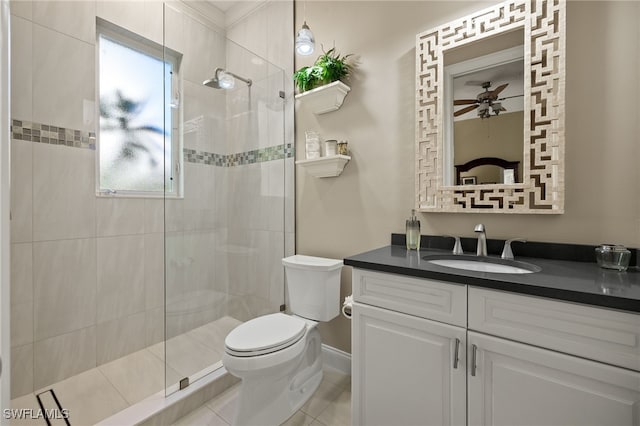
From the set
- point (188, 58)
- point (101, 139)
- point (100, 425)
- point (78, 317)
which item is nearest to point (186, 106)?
point (188, 58)

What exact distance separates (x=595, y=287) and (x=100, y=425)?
213 cm

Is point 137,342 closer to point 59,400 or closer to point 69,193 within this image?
point 59,400

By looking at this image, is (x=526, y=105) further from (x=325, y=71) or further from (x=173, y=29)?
(x=173, y=29)

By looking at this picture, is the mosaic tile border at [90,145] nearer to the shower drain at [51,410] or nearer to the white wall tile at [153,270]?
the white wall tile at [153,270]

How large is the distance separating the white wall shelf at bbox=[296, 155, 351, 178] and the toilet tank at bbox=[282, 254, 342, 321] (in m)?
0.60

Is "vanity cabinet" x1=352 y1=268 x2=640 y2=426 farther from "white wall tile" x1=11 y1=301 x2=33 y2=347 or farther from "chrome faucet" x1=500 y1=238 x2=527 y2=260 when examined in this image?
"white wall tile" x1=11 y1=301 x2=33 y2=347

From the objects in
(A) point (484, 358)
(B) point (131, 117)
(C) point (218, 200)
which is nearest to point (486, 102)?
(A) point (484, 358)

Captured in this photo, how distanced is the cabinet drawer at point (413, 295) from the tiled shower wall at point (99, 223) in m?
1.12

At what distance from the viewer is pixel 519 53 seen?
132 cm

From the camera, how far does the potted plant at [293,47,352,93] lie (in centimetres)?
182

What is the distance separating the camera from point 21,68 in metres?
1.59

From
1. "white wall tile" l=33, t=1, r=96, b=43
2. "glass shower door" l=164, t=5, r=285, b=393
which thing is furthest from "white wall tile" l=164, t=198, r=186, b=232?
"white wall tile" l=33, t=1, r=96, b=43

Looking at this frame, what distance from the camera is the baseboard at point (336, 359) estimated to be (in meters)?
1.92

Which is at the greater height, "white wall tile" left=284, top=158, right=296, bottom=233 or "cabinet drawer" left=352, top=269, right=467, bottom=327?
"white wall tile" left=284, top=158, right=296, bottom=233
